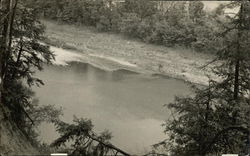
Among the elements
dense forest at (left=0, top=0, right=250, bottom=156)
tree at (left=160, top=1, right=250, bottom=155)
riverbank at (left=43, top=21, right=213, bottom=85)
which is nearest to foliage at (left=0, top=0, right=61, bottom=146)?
dense forest at (left=0, top=0, right=250, bottom=156)

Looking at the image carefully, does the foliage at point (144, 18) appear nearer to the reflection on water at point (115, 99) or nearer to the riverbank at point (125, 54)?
the riverbank at point (125, 54)

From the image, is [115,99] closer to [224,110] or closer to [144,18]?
[224,110]

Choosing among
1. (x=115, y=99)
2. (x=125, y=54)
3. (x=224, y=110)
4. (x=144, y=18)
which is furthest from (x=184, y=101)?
(x=144, y=18)

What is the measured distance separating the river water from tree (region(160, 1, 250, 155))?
5738 mm

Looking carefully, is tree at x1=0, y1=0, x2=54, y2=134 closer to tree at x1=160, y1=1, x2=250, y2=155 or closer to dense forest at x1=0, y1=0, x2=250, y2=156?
dense forest at x1=0, y1=0, x2=250, y2=156

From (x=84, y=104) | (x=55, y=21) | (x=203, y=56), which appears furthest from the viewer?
(x=55, y=21)

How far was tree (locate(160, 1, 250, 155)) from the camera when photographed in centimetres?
798

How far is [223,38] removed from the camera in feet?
30.2

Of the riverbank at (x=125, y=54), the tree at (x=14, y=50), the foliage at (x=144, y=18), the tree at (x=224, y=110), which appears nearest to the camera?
the tree at (x=14, y=50)

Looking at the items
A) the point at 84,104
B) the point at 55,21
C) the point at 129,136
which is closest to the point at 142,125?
the point at 129,136

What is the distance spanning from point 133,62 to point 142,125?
31.1ft

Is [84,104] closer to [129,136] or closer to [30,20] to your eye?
[129,136]

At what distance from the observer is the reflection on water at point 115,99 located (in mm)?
15270

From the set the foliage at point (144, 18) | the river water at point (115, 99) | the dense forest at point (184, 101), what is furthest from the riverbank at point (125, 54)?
the dense forest at point (184, 101)
